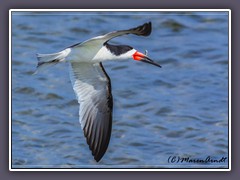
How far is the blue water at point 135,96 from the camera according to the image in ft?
29.0

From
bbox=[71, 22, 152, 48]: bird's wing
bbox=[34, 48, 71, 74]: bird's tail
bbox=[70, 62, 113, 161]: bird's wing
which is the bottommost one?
bbox=[70, 62, 113, 161]: bird's wing

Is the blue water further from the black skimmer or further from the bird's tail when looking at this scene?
the bird's tail

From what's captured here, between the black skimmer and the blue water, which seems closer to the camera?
the black skimmer

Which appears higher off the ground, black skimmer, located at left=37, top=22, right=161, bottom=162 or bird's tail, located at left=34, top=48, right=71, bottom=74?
bird's tail, located at left=34, top=48, right=71, bottom=74

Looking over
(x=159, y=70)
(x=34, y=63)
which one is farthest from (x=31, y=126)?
(x=159, y=70)

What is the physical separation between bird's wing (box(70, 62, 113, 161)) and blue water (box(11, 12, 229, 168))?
20 centimetres

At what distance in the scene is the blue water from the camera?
29.0ft

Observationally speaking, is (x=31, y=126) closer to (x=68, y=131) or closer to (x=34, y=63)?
(x=68, y=131)

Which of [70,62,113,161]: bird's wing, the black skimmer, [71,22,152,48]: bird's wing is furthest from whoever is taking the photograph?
[70,62,113,161]: bird's wing

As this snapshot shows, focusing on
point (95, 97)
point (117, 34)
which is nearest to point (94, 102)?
point (95, 97)

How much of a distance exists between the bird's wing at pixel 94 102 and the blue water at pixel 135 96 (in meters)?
0.20

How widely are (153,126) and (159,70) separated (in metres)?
1.07

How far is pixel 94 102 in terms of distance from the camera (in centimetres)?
895

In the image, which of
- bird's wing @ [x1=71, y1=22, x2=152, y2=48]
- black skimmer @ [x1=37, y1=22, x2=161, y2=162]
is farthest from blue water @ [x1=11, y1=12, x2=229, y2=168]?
bird's wing @ [x1=71, y1=22, x2=152, y2=48]
